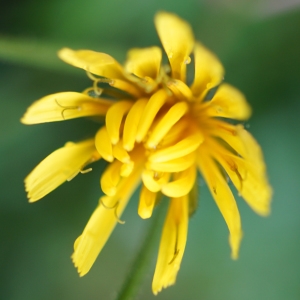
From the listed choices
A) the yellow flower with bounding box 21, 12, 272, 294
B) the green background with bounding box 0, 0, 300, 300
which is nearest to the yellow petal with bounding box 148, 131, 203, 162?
the yellow flower with bounding box 21, 12, 272, 294

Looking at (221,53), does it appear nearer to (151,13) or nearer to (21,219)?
(151,13)

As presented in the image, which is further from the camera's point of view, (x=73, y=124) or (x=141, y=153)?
(x=73, y=124)

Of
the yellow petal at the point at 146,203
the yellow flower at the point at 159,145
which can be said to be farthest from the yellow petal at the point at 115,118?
the yellow petal at the point at 146,203

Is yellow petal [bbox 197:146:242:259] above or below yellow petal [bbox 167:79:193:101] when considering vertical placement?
below

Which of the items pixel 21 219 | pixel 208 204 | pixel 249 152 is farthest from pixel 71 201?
pixel 249 152

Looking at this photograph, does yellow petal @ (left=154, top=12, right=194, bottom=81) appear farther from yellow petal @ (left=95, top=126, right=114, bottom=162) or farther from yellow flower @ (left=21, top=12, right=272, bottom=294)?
yellow petal @ (left=95, top=126, right=114, bottom=162)
